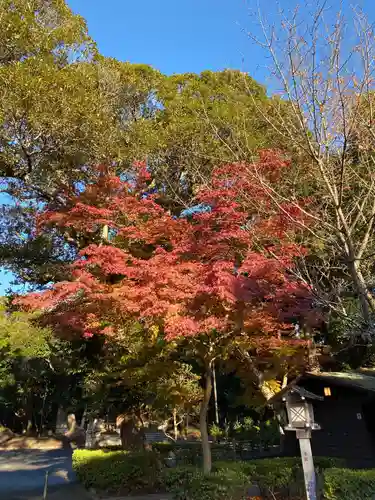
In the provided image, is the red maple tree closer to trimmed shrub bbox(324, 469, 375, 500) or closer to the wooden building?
the wooden building

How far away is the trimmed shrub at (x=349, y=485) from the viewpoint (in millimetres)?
7617

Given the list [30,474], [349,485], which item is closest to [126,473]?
[349,485]

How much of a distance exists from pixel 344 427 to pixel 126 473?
6.55 meters

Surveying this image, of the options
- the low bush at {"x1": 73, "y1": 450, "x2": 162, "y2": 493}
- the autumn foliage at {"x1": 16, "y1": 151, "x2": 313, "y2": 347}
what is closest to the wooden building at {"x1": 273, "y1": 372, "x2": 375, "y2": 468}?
the autumn foliage at {"x1": 16, "y1": 151, "x2": 313, "y2": 347}

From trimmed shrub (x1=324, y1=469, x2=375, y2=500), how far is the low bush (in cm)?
528

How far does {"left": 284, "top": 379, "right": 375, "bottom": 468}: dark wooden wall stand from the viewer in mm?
12289

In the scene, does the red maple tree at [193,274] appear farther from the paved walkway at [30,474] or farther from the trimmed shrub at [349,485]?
the paved walkway at [30,474]

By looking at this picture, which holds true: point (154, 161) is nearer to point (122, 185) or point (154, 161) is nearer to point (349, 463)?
point (122, 185)

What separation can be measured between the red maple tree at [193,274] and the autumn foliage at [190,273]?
0.08 ft

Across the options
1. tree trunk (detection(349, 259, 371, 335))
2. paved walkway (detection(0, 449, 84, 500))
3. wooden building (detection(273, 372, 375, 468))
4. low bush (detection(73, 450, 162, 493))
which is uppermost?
tree trunk (detection(349, 259, 371, 335))

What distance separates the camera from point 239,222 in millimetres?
9078

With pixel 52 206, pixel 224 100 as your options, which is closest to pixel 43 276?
pixel 52 206

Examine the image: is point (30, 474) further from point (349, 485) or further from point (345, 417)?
point (349, 485)

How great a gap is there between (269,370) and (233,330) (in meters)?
3.52
